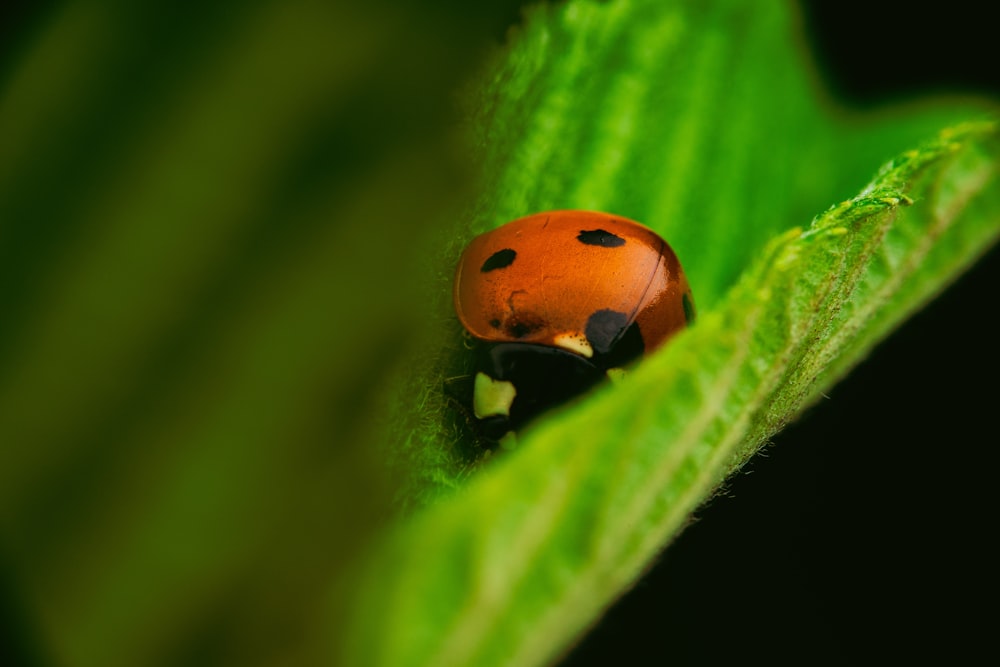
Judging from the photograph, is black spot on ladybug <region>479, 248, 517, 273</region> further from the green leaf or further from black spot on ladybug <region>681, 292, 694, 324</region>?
black spot on ladybug <region>681, 292, 694, 324</region>

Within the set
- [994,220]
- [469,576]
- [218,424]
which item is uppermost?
[218,424]

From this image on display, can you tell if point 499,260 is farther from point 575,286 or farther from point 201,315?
point 201,315

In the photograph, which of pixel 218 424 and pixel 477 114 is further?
pixel 477 114

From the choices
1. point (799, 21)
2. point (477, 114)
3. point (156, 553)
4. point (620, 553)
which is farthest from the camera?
point (799, 21)

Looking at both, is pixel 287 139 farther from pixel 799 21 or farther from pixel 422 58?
pixel 799 21

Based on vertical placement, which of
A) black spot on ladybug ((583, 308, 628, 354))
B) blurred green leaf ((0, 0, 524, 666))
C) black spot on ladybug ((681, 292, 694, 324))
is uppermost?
blurred green leaf ((0, 0, 524, 666))

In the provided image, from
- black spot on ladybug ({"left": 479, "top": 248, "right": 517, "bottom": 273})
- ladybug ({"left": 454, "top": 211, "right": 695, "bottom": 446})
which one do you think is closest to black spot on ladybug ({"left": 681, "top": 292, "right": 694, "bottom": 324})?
ladybug ({"left": 454, "top": 211, "right": 695, "bottom": 446})

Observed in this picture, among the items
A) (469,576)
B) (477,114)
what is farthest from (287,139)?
(477,114)
